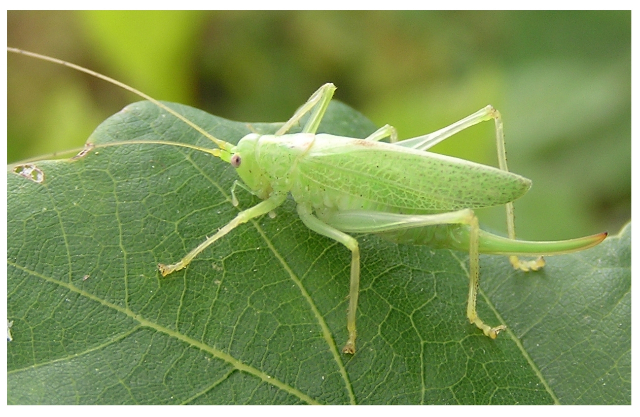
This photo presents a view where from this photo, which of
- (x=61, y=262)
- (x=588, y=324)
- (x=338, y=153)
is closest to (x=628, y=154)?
(x=588, y=324)

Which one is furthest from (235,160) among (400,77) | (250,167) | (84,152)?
(400,77)

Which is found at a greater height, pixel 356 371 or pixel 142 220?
pixel 142 220

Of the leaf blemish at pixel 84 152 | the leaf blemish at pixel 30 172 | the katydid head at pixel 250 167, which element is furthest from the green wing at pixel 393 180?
the leaf blemish at pixel 30 172

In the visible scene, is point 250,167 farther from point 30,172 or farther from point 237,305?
point 30,172

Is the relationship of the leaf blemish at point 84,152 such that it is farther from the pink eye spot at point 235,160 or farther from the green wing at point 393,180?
the green wing at point 393,180

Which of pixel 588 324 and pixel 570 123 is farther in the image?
pixel 570 123

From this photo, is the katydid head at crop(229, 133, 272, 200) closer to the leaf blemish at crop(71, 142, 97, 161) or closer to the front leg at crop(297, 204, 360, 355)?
the front leg at crop(297, 204, 360, 355)

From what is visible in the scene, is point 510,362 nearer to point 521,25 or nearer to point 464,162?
point 464,162
